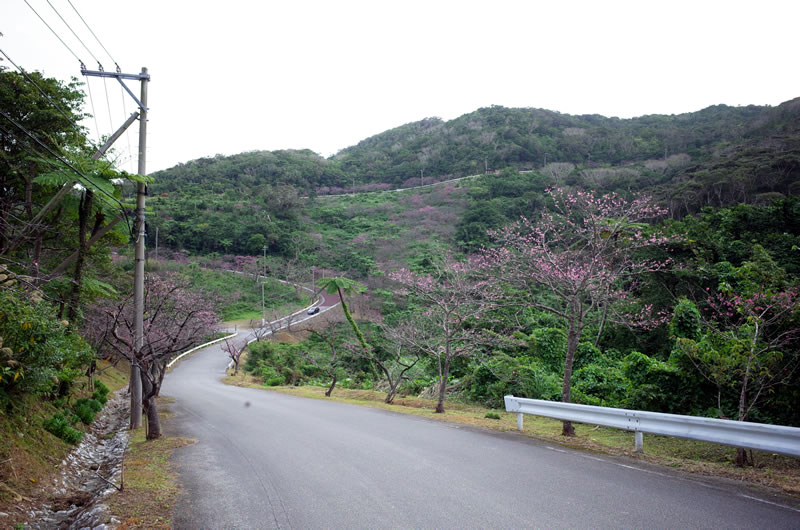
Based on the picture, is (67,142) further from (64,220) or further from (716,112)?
(716,112)

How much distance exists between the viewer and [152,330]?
615 inches

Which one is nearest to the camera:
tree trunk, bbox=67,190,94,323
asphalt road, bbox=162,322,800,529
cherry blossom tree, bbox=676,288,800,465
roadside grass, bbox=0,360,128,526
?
asphalt road, bbox=162,322,800,529

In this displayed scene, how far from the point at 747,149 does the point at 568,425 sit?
3732 cm

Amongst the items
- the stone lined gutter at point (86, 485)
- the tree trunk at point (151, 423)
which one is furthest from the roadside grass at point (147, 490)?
the tree trunk at point (151, 423)

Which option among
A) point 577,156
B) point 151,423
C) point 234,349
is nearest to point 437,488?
point 151,423

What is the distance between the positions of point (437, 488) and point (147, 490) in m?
3.93

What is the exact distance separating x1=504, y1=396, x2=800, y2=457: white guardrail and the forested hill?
27.1 metres

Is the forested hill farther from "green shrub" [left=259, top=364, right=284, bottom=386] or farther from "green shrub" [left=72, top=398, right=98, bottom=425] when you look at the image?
"green shrub" [left=72, top=398, right=98, bottom=425]

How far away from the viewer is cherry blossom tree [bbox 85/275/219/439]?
10.8m

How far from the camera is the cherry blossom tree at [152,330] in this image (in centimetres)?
1084

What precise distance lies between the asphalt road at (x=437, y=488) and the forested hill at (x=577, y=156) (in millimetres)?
29317

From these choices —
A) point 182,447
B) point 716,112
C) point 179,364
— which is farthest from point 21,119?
point 716,112

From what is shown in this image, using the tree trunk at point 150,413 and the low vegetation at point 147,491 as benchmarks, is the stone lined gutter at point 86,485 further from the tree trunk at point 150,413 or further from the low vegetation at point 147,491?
the tree trunk at point 150,413

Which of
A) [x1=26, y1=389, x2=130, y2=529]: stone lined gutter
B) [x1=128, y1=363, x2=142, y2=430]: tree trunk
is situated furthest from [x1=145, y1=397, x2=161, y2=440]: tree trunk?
[x1=128, y1=363, x2=142, y2=430]: tree trunk
